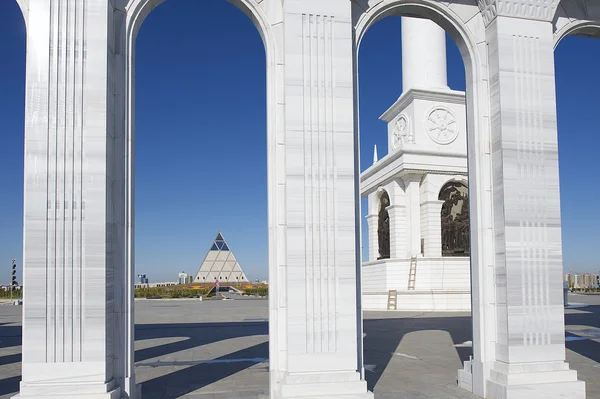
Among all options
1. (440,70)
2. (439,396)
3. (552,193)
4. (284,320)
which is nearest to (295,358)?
(284,320)

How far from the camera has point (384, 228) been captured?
102ft

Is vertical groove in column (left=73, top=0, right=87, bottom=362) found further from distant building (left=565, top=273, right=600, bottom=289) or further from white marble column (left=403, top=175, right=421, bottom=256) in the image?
distant building (left=565, top=273, right=600, bottom=289)

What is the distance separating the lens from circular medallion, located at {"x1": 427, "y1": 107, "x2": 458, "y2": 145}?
28.5m

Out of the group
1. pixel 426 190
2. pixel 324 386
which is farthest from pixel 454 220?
pixel 324 386

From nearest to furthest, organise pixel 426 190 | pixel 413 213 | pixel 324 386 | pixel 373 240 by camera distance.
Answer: pixel 324 386 → pixel 426 190 → pixel 413 213 → pixel 373 240

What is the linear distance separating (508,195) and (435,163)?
19.0 m

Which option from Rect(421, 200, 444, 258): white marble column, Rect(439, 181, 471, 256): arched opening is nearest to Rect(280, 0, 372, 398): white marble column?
Rect(421, 200, 444, 258): white marble column

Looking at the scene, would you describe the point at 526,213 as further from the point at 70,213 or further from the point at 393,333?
the point at 393,333

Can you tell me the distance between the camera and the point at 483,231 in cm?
981

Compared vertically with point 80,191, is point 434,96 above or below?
above

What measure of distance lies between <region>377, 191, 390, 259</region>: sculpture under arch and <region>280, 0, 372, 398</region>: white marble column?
21.8 meters

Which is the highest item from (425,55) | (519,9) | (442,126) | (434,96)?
(425,55)

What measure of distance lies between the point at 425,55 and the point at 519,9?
64.4ft

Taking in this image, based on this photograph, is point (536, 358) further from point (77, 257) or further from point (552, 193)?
point (77, 257)
